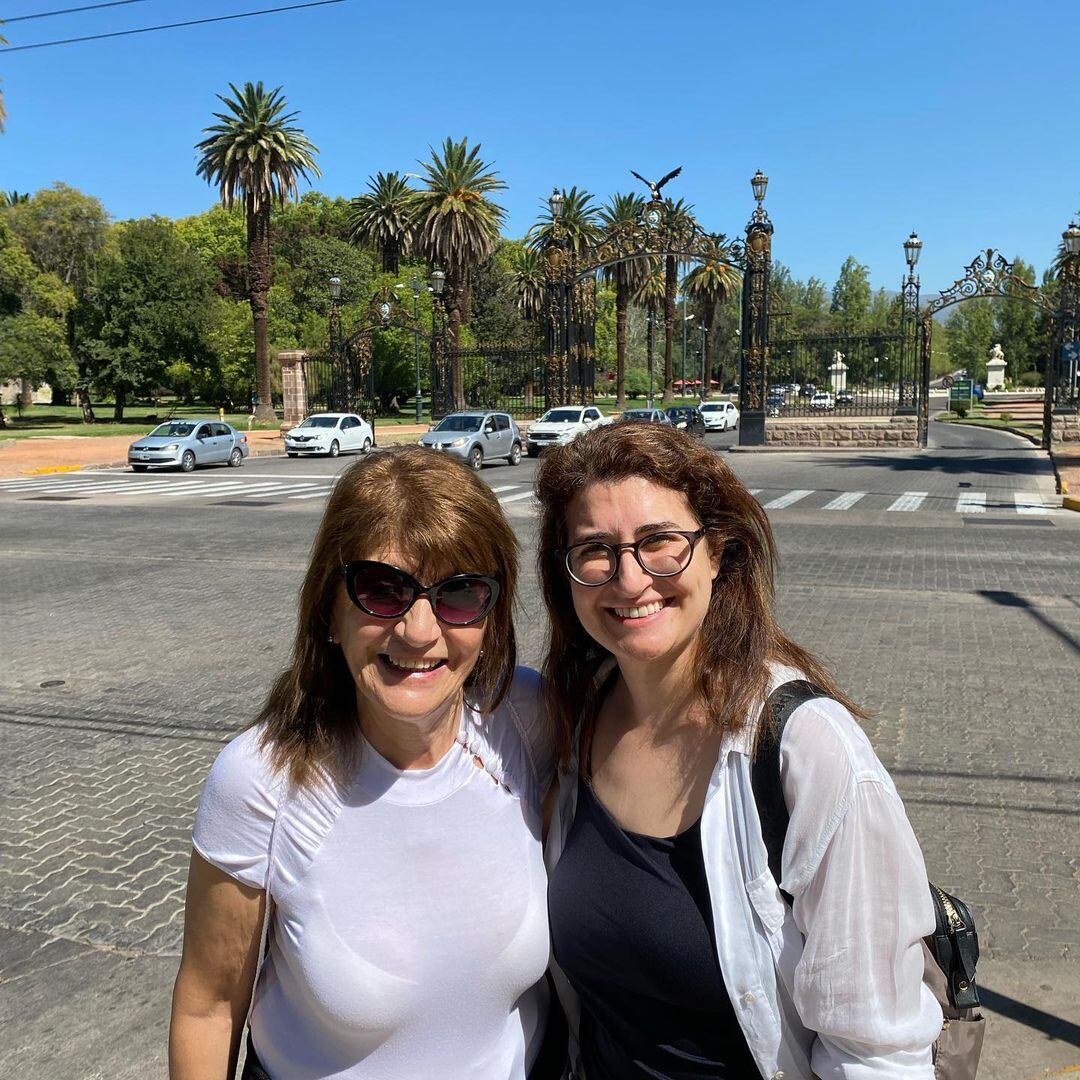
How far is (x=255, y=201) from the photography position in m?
47.1

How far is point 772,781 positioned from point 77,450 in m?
35.6

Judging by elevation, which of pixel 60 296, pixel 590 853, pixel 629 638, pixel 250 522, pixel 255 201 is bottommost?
pixel 250 522

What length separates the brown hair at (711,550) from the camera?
1983mm

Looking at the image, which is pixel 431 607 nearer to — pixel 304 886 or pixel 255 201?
pixel 304 886

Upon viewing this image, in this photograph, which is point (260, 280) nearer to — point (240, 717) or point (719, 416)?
point (719, 416)

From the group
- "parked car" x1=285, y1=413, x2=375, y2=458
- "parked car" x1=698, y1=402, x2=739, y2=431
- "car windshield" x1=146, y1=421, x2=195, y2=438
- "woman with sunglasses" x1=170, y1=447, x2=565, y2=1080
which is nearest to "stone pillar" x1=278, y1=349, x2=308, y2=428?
"parked car" x1=285, y1=413, x2=375, y2=458

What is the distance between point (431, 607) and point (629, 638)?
375 millimetres

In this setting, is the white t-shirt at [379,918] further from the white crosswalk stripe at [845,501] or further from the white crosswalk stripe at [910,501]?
the white crosswalk stripe at [910,501]

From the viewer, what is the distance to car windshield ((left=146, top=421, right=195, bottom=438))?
2927cm

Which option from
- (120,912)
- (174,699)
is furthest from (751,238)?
(120,912)

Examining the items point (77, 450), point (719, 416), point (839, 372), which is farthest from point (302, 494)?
point (839, 372)

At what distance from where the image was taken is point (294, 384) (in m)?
44.8

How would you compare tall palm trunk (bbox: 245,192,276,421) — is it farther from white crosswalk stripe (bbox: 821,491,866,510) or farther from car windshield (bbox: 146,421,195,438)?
white crosswalk stripe (bbox: 821,491,866,510)

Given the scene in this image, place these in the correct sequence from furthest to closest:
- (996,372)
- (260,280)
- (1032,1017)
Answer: (996,372), (260,280), (1032,1017)
